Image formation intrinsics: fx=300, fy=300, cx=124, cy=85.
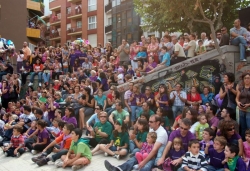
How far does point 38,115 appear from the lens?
1033cm

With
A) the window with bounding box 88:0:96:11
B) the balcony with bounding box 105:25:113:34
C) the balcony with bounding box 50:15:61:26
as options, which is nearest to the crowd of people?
the balcony with bounding box 105:25:113:34

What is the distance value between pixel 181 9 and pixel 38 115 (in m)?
6.28

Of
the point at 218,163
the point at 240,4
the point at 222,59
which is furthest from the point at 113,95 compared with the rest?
the point at 240,4

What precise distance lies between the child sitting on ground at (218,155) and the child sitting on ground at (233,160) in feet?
0.36

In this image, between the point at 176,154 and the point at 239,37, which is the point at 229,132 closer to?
the point at 176,154

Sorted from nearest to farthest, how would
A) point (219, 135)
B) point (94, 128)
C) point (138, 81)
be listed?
point (219, 135), point (94, 128), point (138, 81)

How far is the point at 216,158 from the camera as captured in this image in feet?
19.0

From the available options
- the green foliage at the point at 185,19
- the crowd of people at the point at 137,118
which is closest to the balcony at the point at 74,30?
the green foliage at the point at 185,19

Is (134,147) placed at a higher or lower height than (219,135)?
lower

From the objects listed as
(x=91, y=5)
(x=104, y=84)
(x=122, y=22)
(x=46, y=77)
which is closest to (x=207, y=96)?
(x=104, y=84)

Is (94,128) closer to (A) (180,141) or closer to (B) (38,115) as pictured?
(B) (38,115)

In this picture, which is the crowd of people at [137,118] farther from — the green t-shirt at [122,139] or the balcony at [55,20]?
the balcony at [55,20]

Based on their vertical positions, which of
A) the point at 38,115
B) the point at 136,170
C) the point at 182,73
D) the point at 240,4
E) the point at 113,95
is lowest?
the point at 136,170

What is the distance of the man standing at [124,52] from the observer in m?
13.9
